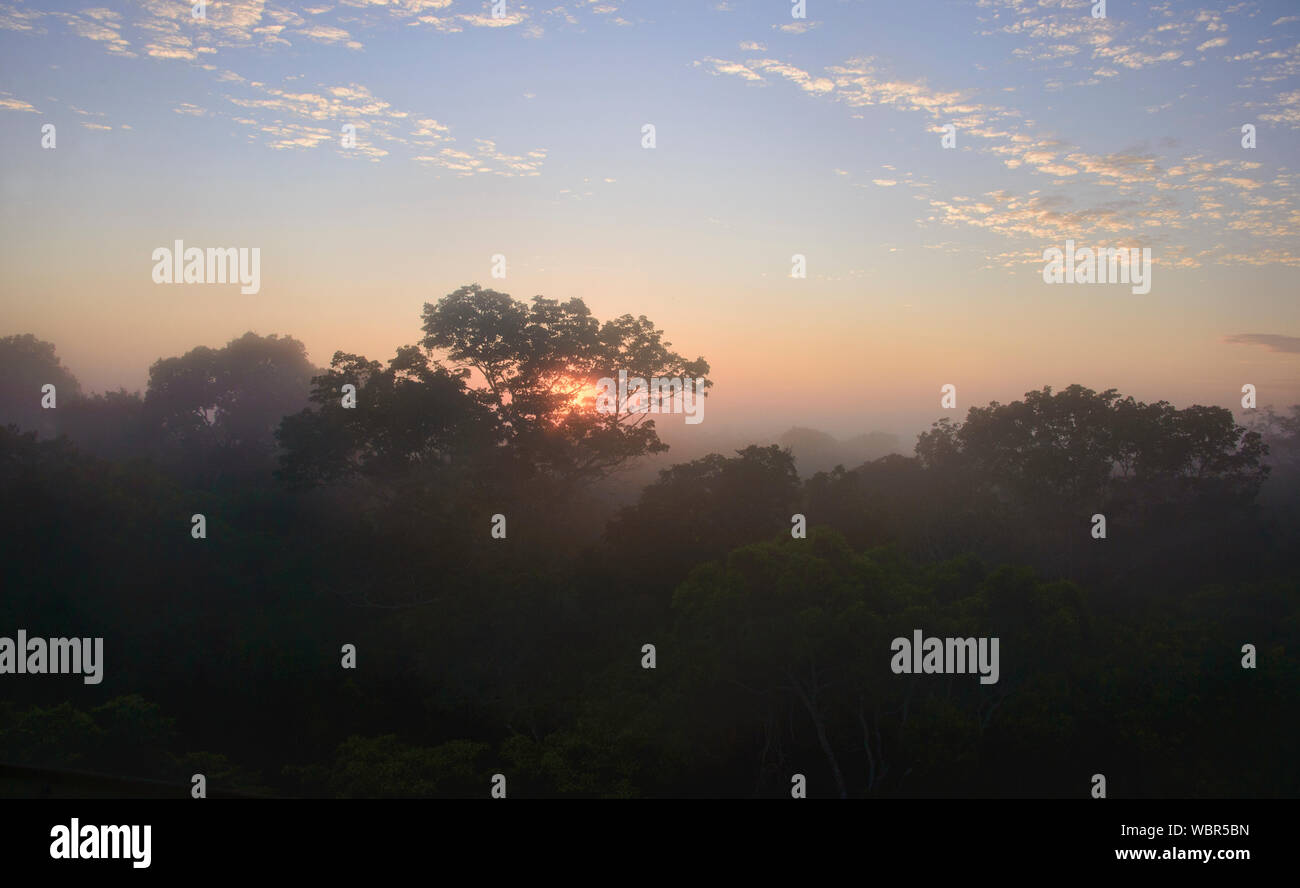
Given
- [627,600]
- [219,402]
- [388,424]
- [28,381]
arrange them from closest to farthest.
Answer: [627,600]
[388,424]
[219,402]
[28,381]

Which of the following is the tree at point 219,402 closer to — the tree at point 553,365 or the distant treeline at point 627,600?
the distant treeline at point 627,600

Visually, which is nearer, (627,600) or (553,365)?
(627,600)

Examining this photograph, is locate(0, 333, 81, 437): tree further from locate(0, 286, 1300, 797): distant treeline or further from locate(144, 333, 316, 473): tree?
locate(0, 286, 1300, 797): distant treeline

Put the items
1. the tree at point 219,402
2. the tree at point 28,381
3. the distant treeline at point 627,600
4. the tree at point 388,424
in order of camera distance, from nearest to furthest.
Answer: the distant treeline at point 627,600
the tree at point 388,424
the tree at point 219,402
the tree at point 28,381

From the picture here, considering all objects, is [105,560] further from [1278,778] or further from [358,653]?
[1278,778]

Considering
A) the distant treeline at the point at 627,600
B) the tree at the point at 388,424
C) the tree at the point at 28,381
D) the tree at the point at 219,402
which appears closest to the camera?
the distant treeline at the point at 627,600

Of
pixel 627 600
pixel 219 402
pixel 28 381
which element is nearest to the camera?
pixel 627 600

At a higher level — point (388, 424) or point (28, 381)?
point (28, 381)

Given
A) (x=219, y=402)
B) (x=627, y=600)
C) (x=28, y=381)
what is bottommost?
(x=627, y=600)

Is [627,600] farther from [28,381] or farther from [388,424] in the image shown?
[28,381]

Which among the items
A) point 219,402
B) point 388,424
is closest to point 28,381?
point 219,402

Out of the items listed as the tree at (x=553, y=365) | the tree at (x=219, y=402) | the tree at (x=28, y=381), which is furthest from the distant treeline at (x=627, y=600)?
the tree at (x=28, y=381)

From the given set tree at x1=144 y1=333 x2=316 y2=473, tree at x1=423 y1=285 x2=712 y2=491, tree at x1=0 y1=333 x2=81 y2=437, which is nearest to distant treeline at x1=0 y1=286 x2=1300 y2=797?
tree at x1=423 y1=285 x2=712 y2=491
